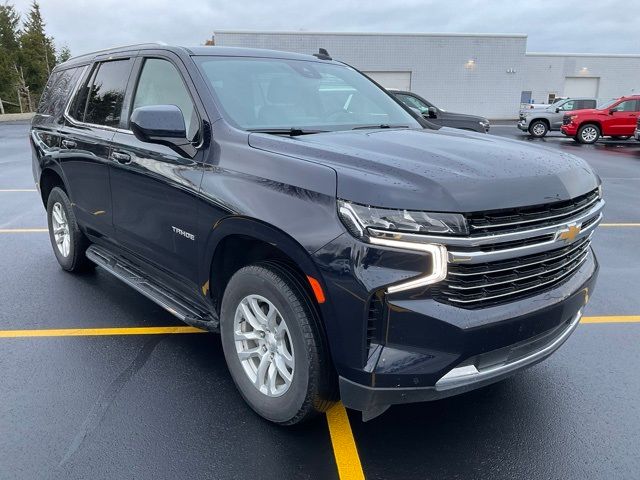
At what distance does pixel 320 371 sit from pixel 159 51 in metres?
2.53

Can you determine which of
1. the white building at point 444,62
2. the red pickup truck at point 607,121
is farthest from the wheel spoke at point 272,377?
the white building at point 444,62

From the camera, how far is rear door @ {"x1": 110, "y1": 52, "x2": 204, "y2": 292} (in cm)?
325

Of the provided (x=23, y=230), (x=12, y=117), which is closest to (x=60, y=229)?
(x=23, y=230)

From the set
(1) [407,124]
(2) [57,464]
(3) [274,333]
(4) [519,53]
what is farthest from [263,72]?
(4) [519,53]

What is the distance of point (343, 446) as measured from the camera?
280 cm

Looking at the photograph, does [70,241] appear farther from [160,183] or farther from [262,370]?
[262,370]

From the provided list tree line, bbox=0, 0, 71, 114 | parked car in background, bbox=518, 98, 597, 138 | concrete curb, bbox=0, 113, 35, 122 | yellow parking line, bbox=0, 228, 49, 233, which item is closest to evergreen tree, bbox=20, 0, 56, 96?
tree line, bbox=0, 0, 71, 114

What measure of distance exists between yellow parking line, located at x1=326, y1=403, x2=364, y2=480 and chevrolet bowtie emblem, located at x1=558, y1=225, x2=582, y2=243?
1.47 meters

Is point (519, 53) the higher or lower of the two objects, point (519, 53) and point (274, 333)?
the higher

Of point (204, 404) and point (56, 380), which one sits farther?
point (56, 380)

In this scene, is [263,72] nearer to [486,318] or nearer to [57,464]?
[486,318]

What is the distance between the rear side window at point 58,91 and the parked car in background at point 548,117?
74.4 feet

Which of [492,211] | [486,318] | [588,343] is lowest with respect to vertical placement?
[588,343]

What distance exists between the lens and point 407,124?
12.8 ft
